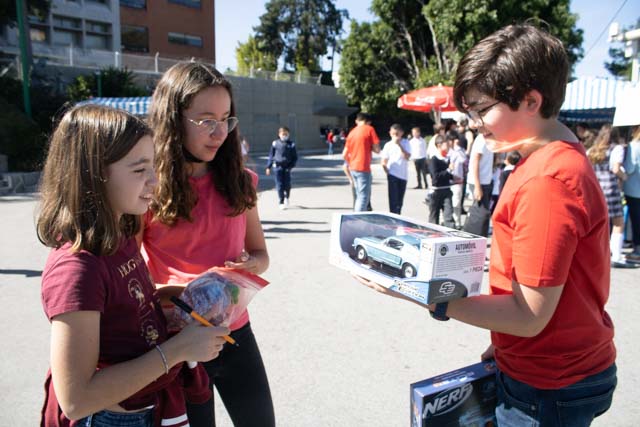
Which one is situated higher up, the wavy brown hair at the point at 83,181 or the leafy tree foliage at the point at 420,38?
the leafy tree foliage at the point at 420,38

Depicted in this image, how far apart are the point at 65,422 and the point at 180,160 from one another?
97cm

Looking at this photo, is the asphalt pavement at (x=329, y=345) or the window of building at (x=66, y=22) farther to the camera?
the window of building at (x=66, y=22)

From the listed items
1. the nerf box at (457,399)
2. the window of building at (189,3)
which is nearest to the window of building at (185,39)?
the window of building at (189,3)

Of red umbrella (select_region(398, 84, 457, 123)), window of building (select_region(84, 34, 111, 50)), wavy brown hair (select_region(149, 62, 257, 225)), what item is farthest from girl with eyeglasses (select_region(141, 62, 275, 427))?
window of building (select_region(84, 34, 111, 50))

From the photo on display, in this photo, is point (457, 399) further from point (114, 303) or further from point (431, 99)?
point (431, 99)

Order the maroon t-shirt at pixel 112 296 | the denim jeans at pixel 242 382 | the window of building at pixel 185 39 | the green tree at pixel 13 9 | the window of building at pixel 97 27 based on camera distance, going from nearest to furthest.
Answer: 1. the maroon t-shirt at pixel 112 296
2. the denim jeans at pixel 242 382
3. the green tree at pixel 13 9
4. the window of building at pixel 97 27
5. the window of building at pixel 185 39

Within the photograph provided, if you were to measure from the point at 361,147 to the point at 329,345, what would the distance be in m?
5.47

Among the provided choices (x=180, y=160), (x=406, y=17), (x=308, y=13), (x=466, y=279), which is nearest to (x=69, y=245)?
(x=180, y=160)

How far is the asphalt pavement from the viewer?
3.16 meters

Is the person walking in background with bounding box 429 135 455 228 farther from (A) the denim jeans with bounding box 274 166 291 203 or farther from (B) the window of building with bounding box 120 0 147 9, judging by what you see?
(B) the window of building with bounding box 120 0 147 9

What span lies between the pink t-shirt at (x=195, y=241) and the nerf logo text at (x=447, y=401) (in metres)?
0.86

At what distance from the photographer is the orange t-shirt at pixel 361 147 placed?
8969 mm

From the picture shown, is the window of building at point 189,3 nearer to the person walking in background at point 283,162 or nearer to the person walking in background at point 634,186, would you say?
the person walking in background at point 283,162

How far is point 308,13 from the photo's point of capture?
55.6m
